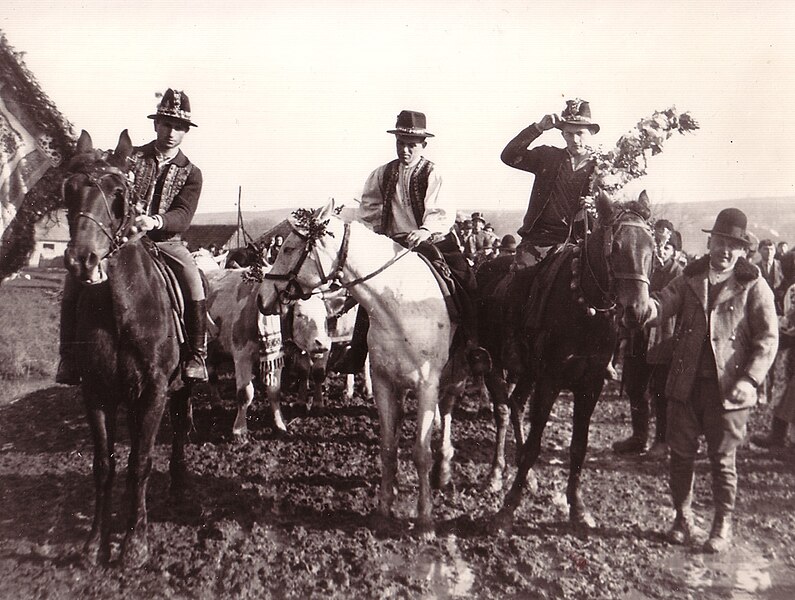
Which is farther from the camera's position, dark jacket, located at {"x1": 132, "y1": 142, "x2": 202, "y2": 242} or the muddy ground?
dark jacket, located at {"x1": 132, "y1": 142, "x2": 202, "y2": 242}

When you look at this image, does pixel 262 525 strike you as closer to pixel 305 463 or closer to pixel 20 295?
pixel 305 463

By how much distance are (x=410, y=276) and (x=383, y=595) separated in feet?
8.21

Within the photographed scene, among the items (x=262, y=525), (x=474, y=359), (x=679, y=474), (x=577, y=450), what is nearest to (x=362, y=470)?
(x=262, y=525)

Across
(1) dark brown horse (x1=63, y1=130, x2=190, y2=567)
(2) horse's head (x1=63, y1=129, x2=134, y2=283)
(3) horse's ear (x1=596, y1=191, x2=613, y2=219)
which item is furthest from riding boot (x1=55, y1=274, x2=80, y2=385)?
(3) horse's ear (x1=596, y1=191, x2=613, y2=219)

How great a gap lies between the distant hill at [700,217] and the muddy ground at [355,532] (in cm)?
279

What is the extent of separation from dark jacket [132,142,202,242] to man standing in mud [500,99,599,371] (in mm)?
2994

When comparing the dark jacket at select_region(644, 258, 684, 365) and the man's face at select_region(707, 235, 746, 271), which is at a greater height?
the man's face at select_region(707, 235, 746, 271)

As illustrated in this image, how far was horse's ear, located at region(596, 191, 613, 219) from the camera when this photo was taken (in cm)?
467

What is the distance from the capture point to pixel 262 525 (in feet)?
17.5

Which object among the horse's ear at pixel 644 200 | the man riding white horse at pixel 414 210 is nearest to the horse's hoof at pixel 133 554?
the man riding white horse at pixel 414 210

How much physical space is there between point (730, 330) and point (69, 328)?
17.4ft

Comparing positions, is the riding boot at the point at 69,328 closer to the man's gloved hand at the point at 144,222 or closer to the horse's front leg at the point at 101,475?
the horse's front leg at the point at 101,475

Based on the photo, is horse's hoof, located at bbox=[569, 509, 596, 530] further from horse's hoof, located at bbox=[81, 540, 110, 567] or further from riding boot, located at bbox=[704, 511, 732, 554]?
horse's hoof, located at bbox=[81, 540, 110, 567]

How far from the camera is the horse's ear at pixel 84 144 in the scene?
4.29 meters
